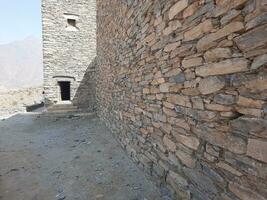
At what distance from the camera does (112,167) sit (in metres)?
4.06

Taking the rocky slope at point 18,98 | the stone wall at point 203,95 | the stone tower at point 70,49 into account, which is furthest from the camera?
the rocky slope at point 18,98

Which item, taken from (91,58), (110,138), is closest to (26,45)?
(91,58)

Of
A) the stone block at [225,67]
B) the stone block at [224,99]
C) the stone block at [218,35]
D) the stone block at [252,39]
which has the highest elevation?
the stone block at [218,35]

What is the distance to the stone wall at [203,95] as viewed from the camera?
150 cm

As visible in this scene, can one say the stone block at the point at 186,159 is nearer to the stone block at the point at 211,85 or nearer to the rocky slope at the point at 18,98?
the stone block at the point at 211,85

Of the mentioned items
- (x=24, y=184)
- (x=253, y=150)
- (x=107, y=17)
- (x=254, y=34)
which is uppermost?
(x=107, y=17)

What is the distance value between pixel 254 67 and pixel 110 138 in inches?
192

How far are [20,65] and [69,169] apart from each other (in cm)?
7504

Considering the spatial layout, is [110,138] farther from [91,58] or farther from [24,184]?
[91,58]

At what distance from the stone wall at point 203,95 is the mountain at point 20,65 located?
2008 inches

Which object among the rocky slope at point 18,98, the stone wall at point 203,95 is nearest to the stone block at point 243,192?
the stone wall at point 203,95

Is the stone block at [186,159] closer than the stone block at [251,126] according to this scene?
No

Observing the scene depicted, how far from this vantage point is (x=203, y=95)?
2.00m

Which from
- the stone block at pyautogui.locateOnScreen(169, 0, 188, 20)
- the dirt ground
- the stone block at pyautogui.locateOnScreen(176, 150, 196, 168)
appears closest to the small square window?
the dirt ground
